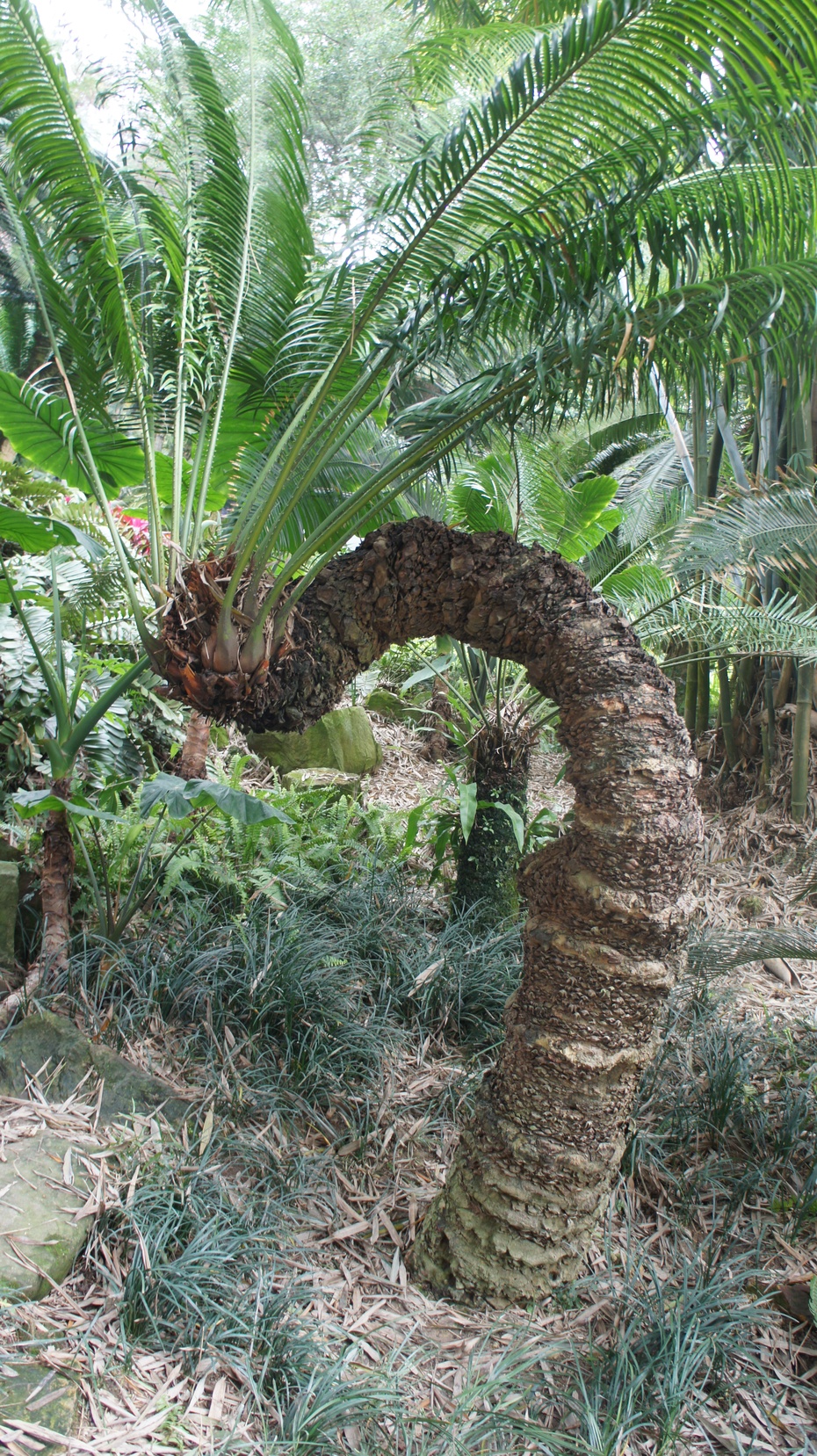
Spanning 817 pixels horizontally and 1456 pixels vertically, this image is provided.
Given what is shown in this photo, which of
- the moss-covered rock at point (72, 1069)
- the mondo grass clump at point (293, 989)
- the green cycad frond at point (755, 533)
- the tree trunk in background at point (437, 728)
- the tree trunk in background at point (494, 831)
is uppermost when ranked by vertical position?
the green cycad frond at point (755, 533)

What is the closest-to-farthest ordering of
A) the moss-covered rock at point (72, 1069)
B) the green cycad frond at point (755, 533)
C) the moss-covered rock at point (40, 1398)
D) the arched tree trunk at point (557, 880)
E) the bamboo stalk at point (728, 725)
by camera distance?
the moss-covered rock at point (40, 1398) < the arched tree trunk at point (557, 880) < the moss-covered rock at point (72, 1069) < the green cycad frond at point (755, 533) < the bamboo stalk at point (728, 725)

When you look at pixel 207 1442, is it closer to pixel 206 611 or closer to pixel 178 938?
pixel 178 938

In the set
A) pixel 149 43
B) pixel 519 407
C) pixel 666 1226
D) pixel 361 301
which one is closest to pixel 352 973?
pixel 666 1226

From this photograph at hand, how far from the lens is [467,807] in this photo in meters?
3.43

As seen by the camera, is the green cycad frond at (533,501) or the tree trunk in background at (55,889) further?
the green cycad frond at (533,501)


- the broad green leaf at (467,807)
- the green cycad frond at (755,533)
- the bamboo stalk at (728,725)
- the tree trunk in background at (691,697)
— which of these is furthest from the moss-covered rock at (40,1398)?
the tree trunk in background at (691,697)

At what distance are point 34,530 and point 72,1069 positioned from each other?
1889 mm

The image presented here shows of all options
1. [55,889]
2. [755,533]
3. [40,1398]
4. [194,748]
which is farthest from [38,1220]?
[755,533]

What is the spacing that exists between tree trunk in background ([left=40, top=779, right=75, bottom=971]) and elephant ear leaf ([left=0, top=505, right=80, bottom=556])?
878mm

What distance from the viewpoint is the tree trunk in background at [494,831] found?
366cm

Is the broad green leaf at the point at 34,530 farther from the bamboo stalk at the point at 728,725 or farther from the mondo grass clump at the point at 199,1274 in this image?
the bamboo stalk at the point at 728,725

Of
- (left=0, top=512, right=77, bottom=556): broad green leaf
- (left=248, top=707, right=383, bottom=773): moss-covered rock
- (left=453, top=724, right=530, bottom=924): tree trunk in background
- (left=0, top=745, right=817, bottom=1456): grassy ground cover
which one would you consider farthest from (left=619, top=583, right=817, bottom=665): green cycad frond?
(left=0, top=512, right=77, bottom=556): broad green leaf

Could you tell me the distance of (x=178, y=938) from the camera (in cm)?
290

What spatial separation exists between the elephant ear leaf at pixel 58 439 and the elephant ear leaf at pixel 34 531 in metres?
0.22
